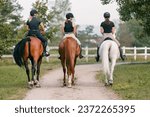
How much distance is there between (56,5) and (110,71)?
138 m

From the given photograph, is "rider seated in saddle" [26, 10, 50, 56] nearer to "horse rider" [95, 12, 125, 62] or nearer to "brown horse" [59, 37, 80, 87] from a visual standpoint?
"brown horse" [59, 37, 80, 87]

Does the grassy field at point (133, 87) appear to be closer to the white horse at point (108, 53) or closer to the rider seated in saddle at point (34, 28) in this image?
the white horse at point (108, 53)

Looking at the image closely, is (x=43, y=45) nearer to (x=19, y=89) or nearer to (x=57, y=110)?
(x=19, y=89)

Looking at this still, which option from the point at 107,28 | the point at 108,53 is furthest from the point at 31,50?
the point at 107,28

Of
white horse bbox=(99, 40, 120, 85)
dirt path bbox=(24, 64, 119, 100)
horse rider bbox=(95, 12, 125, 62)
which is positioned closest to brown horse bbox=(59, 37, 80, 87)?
dirt path bbox=(24, 64, 119, 100)

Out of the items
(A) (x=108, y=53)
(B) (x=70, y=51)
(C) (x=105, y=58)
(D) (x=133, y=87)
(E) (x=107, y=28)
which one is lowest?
(D) (x=133, y=87)

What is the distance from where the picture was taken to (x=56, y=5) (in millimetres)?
155125

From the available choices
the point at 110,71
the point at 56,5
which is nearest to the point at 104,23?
the point at 110,71

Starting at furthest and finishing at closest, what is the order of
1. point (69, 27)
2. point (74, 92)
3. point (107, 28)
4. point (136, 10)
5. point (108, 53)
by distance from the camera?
point (136, 10), point (107, 28), point (69, 27), point (108, 53), point (74, 92)

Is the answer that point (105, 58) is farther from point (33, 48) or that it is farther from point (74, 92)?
point (33, 48)

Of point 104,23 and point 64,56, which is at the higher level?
point 104,23

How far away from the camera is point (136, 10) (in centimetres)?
3406

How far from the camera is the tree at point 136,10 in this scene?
33.2 meters

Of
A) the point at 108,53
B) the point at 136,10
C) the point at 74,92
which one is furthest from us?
the point at 136,10
